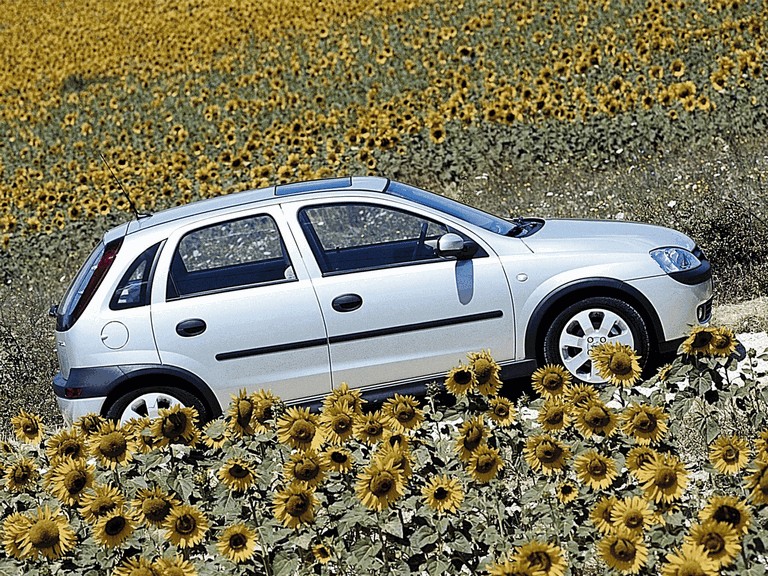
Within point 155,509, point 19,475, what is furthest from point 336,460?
point 19,475

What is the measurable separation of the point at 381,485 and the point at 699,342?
1391 millimetres

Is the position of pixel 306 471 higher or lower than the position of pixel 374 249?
lower

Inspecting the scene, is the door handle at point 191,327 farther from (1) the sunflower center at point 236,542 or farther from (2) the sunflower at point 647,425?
(2) the sunflower at point 647,425

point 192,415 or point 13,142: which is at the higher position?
point 13,142

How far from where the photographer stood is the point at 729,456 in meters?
3.52

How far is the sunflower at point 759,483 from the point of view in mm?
3178

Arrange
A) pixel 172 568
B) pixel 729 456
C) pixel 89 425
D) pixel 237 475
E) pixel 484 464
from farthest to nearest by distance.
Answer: pixel 89 425 < pixel 237 475 < pixel 484 464 < pixel 729 456 < pixel 172 568

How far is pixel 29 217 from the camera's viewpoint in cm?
1469

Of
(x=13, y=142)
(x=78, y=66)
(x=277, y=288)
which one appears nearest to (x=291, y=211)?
(x=277, y=288)

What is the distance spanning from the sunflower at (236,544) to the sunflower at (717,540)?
147 centimetres

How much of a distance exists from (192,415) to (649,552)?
1936mm

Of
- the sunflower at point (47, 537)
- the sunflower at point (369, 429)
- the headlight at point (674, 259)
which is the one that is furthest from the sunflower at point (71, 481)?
the headlight at point (674, 259)

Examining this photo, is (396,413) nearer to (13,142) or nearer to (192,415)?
(192,415)

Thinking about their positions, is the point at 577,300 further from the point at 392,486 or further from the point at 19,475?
the point at 19,475
